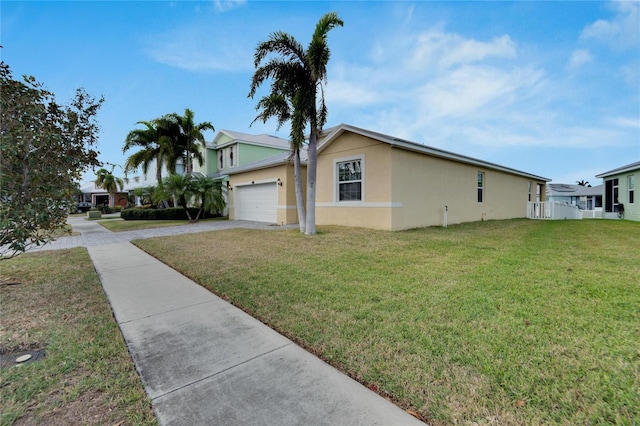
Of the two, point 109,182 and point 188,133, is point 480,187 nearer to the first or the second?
point 188,133

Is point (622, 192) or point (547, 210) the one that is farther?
point (547, 210)

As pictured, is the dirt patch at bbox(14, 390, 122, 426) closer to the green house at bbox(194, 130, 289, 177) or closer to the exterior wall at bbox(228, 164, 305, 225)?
the exterior wall at bbox(228, 164, 305, 225)

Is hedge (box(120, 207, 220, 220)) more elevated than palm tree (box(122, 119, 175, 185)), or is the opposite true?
palm tree (box(122, 119, 175, 185))

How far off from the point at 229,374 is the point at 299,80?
9.50 metres

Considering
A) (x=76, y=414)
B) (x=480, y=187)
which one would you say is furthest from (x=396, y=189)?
(x=76, y=414)

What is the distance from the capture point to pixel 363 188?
1127 cm

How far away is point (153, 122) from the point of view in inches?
822

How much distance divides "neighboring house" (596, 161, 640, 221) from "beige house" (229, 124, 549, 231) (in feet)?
26.2

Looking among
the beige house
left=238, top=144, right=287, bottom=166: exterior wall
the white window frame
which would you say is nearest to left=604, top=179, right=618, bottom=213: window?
the beige house

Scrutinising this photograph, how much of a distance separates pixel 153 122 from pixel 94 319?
21.5 metres

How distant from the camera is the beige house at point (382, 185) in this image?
10.6 meters

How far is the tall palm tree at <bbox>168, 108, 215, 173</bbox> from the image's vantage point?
2091 centimetres

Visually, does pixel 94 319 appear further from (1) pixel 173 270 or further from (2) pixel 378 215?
(2) pixel 378 215

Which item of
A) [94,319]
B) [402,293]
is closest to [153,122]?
[94,319]
